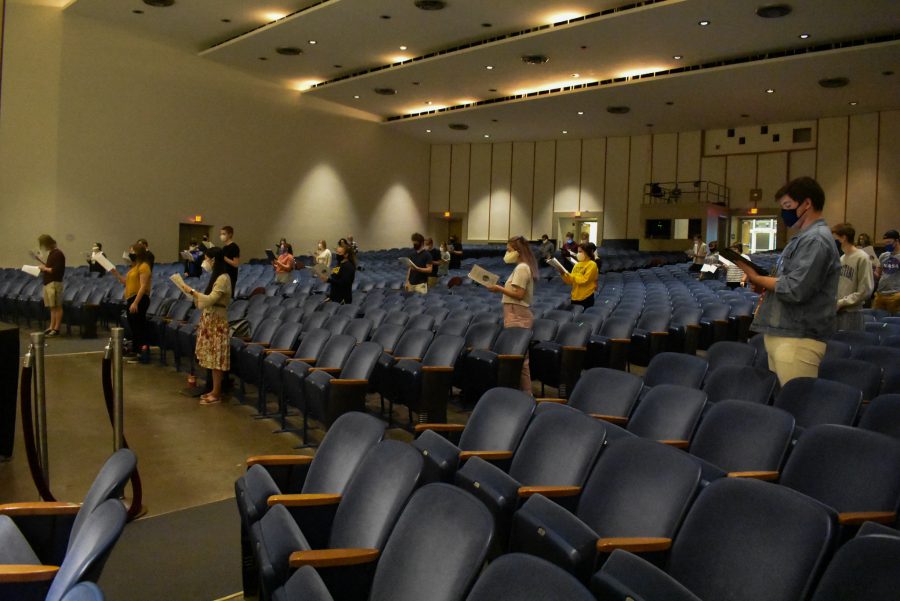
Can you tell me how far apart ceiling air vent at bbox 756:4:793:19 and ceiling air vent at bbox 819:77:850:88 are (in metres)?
4.09

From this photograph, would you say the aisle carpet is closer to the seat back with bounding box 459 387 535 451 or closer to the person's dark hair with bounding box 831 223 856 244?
the seat back with bounding box 459 387 535 451

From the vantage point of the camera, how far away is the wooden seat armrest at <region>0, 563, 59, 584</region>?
174cm

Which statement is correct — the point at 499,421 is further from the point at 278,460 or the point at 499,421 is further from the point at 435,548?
the point at 435,548

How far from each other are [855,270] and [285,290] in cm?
786

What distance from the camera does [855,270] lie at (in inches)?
193

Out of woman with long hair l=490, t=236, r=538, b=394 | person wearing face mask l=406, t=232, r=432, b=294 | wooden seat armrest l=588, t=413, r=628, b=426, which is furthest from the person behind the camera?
person wearing face mask l=406, t=232, r=432, b=294

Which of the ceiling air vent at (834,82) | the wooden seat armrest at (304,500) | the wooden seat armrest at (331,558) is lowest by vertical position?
the wooden seat armrest at (331,558)

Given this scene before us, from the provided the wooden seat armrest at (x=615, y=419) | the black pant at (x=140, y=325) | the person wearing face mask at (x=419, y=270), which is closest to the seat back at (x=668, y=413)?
the wooden seat armrest at (x=615, y=419)

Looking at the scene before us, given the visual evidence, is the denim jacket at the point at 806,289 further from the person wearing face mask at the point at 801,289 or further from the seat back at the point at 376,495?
the seat back at the point at 376,495

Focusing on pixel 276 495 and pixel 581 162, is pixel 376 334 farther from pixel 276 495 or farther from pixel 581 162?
pixel 581 162

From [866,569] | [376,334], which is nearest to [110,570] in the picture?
[866,569]

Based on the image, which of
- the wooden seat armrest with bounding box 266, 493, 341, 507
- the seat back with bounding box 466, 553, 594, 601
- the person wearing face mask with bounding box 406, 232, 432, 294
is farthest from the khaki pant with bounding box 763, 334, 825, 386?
the person wearing face mask with bounding box 406, 232, 432, 294

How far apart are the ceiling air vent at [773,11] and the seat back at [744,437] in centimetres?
1145

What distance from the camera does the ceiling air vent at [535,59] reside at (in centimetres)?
1568
